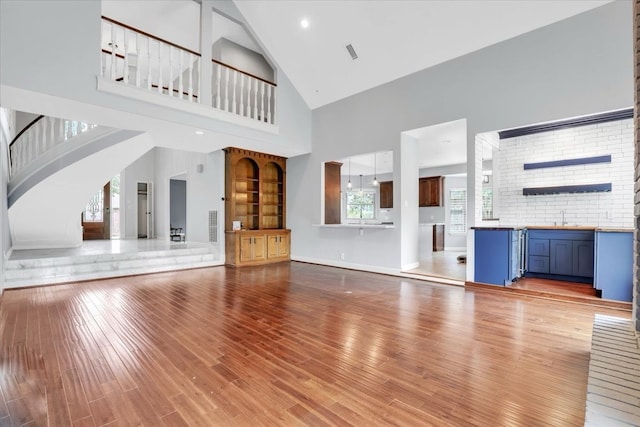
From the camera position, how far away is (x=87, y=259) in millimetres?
5414

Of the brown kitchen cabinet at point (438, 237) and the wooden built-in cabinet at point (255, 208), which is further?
the brown kitchen cabinet at point (438, 237)

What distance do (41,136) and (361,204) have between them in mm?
9620

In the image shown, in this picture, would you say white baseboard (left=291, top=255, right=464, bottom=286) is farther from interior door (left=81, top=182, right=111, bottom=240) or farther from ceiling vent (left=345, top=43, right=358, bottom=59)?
interior door (left=81, top=182, right=111, bottom=240)

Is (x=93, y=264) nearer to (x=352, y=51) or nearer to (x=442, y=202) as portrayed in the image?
(x=352, y=51)

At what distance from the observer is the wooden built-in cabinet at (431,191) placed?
9969mm

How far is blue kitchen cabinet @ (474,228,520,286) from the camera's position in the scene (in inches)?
171

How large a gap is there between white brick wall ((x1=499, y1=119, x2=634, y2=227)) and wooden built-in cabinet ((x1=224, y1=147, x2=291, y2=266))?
16.5 ft

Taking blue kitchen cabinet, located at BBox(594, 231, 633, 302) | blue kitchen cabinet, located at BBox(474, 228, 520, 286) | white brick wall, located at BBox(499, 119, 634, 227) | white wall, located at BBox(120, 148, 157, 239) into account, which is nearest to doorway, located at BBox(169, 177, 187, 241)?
white wall, located at BBox(120, 148, 157, 239)

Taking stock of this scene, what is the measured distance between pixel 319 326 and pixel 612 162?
504cm

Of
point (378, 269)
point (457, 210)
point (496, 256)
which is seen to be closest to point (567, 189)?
point (496, 256)

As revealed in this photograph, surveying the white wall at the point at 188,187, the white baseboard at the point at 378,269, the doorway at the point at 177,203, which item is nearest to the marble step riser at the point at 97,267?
the white wall at the point at 188,187

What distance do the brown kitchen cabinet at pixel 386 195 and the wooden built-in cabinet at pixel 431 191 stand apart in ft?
3.87

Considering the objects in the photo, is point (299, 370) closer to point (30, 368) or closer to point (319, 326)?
point (319, 326)

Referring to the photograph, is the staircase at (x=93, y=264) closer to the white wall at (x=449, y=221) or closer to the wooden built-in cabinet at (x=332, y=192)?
the wooden built-in cabinet at (x=332, y=192)
